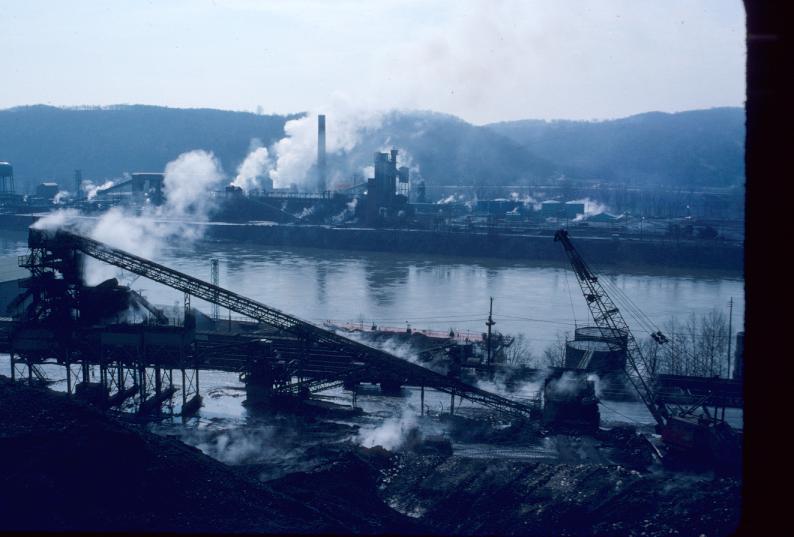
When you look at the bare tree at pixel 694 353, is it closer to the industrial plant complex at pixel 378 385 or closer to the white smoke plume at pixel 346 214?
the industrial plant complex at pixel 378 385

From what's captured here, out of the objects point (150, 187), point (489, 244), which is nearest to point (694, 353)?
point (489, 244)

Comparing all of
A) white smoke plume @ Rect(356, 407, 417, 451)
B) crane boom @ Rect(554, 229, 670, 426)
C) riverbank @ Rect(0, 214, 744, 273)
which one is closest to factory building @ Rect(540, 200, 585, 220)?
riverbank @ Rect(0, 214, 744, 273)

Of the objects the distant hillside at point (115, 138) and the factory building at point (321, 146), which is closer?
the factory building at point (321, 146)

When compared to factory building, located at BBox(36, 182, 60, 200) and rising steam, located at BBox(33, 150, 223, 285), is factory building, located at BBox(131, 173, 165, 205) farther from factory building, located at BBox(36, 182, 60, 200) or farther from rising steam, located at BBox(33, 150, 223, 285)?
factory building, located at BBox(36, 182, 60, 200)

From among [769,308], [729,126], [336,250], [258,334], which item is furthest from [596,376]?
[729,126]

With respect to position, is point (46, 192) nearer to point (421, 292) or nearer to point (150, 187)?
point (150, 187)

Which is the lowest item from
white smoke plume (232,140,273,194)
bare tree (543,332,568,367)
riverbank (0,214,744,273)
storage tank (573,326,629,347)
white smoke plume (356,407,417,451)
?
white smoke plume (356,407,417,451)

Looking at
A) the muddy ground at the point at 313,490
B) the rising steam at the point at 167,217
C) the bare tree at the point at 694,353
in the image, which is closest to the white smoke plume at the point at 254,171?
the rising steam at the point at 167,217
